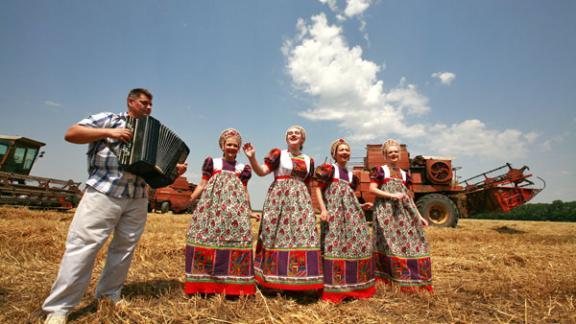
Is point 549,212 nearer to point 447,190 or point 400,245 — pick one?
point 447,190

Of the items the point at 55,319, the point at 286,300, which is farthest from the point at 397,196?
the point at 55,319

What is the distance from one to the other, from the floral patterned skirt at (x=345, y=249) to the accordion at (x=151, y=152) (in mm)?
1855

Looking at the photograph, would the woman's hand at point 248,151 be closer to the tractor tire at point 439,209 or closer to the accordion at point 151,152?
the accordion at point 151,152

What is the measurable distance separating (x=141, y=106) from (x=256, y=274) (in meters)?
2.27

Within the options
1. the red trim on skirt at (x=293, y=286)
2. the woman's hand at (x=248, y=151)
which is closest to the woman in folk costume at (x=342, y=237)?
the red trim on skirt at (x=293, y=286)

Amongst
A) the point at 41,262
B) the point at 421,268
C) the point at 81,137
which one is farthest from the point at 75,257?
the point at 421,268

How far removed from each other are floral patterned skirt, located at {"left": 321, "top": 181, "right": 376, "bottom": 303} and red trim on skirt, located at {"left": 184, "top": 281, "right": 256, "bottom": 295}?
0.89 m

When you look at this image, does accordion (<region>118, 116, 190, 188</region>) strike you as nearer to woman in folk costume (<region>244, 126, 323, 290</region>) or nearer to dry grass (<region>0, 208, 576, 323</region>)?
woman in folk costume (<region>244, 126, 323, 290</region>)

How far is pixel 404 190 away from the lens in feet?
12.8

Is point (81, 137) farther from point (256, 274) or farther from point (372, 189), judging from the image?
point (372, 189)

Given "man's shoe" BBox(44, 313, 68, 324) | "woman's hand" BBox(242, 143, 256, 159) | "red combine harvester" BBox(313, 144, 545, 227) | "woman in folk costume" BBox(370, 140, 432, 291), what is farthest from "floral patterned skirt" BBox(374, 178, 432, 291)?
"red combine harvester" BBox(313, 144, 545, 227)

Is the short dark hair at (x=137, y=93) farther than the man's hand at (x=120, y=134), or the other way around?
the short dark hair at (x=137, y=93)

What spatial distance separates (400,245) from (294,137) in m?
1.91

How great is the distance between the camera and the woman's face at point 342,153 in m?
3.72
